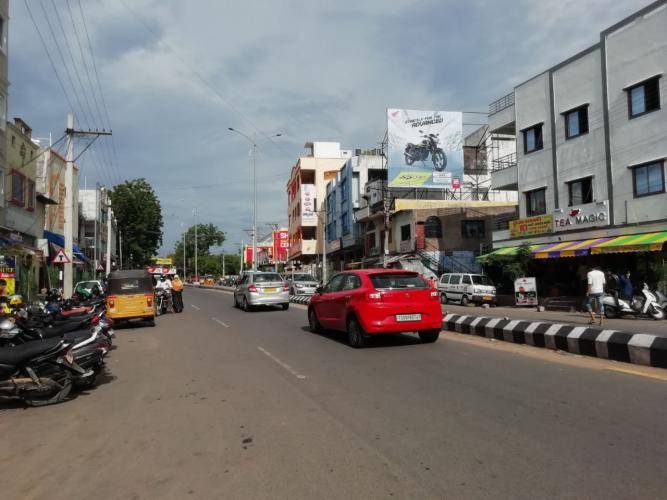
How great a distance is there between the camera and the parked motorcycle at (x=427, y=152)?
1480 inches

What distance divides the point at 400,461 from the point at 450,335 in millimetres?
8414

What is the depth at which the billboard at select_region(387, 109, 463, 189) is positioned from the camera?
37.2 metres

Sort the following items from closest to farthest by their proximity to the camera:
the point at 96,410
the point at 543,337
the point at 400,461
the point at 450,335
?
the point at 400,461
the point at 96,410
the point at 543,337
the point at 450,335

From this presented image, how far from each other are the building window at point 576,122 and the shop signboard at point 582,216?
140 inches

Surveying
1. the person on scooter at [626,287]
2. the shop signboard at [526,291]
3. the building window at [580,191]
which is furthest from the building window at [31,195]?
the person on scooter at [626,287]

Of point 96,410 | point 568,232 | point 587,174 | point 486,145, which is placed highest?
point 486,145

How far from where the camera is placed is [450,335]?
12297 millimetres

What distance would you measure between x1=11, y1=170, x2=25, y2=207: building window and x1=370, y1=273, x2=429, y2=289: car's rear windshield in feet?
71.3

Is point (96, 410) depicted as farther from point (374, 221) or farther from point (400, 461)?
point (374, 221)

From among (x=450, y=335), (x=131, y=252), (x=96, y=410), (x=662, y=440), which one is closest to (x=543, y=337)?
(x=450, y=335)


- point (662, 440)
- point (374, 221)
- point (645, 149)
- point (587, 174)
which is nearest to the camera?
point (662, 440)

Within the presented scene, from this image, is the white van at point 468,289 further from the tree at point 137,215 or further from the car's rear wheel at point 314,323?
the tree at point 137,215

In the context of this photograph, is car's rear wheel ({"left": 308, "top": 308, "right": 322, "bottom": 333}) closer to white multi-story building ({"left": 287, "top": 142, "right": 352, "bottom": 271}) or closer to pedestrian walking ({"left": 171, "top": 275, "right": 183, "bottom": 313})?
pedestrian walking ({"left": 171, "top": 275, "right": 183, "bottom": 313})

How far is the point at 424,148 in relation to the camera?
37812mm
